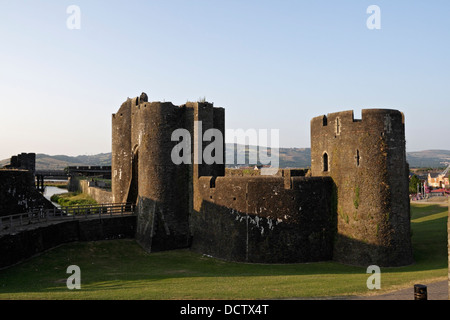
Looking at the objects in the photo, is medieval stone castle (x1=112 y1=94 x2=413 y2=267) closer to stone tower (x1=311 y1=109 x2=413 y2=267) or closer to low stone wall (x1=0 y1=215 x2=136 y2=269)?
stone tower (x1=311 y1=109 x2=413 y2=267)

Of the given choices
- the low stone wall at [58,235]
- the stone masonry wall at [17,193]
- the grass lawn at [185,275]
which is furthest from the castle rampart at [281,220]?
the stone masonry wall at [17,193]

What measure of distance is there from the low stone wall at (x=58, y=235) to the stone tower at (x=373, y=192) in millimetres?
15556

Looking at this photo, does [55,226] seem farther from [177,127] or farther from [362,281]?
[362,281]

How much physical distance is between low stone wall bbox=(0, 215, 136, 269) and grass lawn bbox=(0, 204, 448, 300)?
621mm

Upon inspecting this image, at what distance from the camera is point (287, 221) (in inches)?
842

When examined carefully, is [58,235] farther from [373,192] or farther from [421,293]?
[421,293]

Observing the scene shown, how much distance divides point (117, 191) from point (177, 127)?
10.3m

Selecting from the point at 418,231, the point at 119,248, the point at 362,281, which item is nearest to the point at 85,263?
the point at 119,248

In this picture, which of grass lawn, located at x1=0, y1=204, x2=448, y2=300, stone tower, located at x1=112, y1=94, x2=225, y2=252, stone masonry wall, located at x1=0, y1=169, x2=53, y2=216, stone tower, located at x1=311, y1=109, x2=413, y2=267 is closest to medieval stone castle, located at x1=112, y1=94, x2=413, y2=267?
stone tower, located at x1=311, y1=109, x2=413, y2=267

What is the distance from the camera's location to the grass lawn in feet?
42.5

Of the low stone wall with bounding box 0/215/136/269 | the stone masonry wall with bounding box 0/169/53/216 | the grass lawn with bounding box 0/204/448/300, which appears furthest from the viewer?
the stone masonry wall with bounding box 0/169/53/216

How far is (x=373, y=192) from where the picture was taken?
20531 millimetres

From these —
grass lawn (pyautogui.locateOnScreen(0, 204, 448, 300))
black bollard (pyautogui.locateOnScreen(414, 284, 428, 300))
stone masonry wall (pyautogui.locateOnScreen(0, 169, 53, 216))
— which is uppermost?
stone masonry wall (pyautogui.locateOnScreen(0, 169, 53, 216))

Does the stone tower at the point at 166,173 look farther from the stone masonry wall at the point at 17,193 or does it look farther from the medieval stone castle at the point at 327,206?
the stone masonry wall at the point at 17,193
